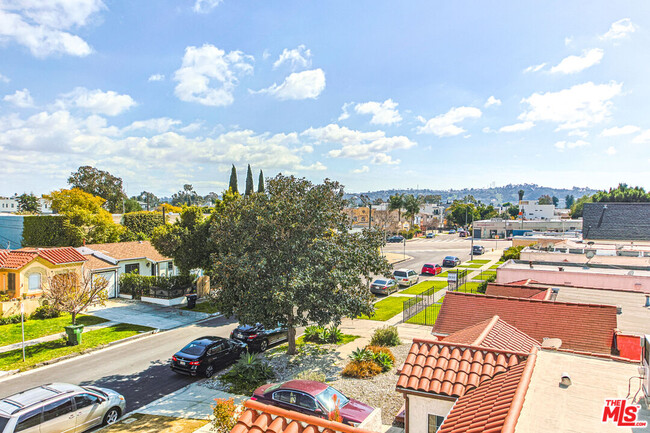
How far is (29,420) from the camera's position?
10562mm

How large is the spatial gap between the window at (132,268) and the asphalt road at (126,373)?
42.6ft

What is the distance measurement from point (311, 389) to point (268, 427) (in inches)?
256

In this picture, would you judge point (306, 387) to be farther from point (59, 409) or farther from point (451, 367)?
point (59, 409)

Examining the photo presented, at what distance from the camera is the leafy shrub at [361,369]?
52.7 feet

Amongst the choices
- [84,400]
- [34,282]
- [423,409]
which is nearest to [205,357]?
[84,400]

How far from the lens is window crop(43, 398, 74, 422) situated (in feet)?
36.0

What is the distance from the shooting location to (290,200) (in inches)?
679

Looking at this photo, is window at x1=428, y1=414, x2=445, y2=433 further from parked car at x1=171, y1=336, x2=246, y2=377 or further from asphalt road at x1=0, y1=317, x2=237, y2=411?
parked car at x1=171, y1=336, x2=246, y2=377

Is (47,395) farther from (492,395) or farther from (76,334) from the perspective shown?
(492,395)

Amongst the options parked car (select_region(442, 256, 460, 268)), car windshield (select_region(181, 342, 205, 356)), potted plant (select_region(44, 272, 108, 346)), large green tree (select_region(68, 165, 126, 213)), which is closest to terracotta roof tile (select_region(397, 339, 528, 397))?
car windshield (select_region(181, 342, 205, 356))

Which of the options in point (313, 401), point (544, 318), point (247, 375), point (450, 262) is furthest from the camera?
point (450, 262)

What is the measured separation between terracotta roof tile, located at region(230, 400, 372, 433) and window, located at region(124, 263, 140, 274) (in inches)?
1188

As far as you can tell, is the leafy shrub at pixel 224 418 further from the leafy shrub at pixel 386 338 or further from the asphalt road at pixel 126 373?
the leafy shrub at pixel 386 338

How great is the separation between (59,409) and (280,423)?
9.15 meters
